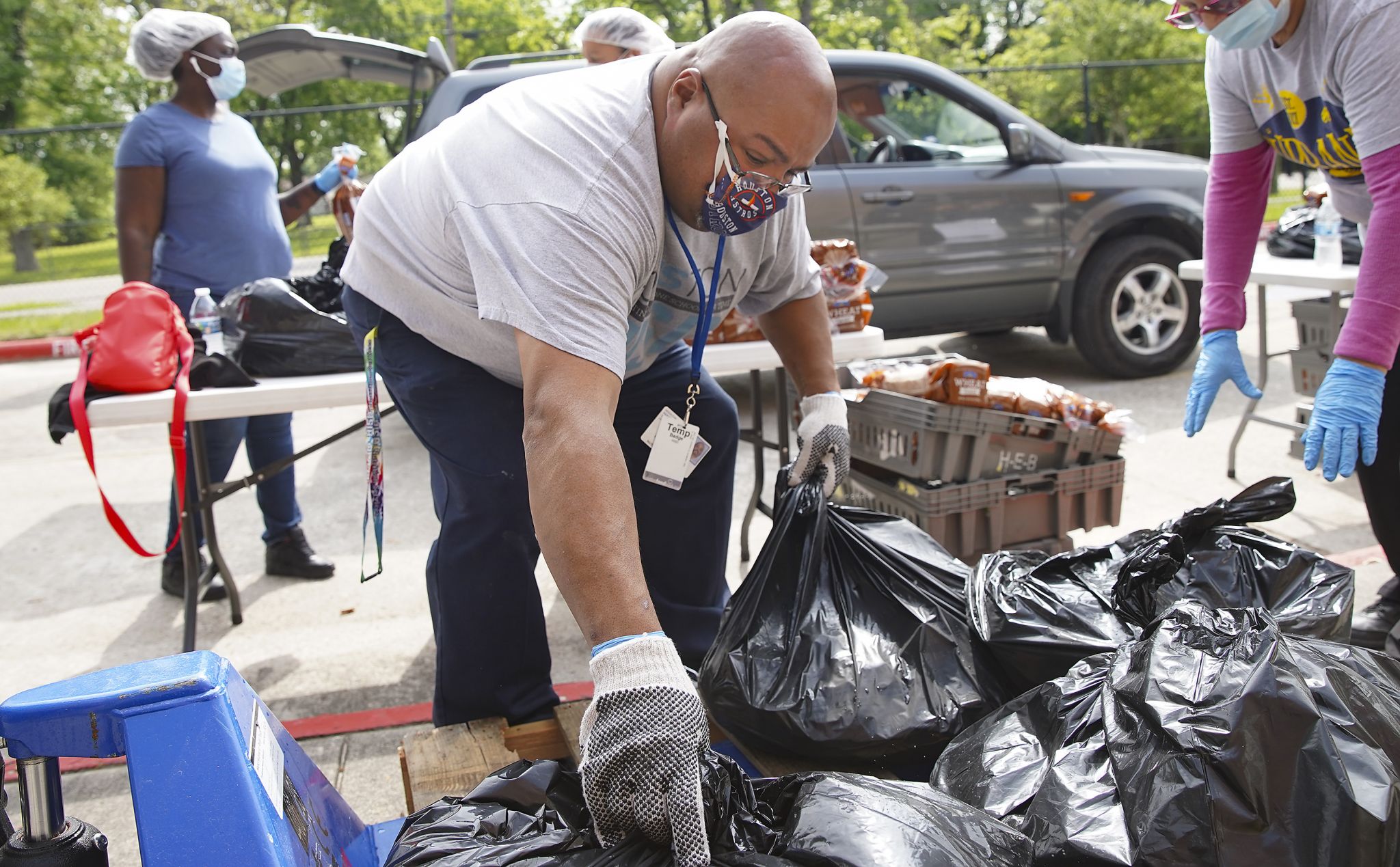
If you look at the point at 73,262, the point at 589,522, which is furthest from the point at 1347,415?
the point at 73,262

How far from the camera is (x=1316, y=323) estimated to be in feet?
13.8

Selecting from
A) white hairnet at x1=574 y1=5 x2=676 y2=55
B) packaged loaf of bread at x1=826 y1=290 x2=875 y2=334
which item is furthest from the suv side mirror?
packaged loaf of bread at x1=826 y1=290 x2=875 y2=334

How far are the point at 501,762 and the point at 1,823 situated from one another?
104cm

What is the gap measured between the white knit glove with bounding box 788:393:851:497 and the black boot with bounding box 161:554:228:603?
252cm

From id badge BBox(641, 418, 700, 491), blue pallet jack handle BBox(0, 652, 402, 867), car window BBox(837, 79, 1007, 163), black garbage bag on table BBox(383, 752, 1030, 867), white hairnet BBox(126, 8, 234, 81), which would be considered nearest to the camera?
blue pallet jack handle BBox(0, 652, 402, 867)

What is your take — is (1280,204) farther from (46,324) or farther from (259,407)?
(46,324)

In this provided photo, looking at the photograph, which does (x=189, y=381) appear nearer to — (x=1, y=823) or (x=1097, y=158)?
(x=1, y=823)

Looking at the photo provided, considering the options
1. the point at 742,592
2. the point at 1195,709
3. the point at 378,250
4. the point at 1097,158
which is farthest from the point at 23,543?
the point at 1097,158

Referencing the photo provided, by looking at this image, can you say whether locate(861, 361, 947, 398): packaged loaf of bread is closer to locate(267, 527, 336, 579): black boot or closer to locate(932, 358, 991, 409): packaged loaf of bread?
locate(932, 358, 991, 409): packaged loaf of bread

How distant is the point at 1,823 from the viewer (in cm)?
109

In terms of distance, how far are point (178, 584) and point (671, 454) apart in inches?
103

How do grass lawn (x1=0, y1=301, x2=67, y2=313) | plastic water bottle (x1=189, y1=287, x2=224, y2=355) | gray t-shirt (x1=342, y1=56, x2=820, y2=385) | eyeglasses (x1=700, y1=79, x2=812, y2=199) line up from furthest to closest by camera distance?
grass lawn (x1=0, y1=301, x2=67, y2=313) → plastic water bottle (x1=189, y1=287, x2=224, y2=355) → eyeglasses (x1=700, y1=79, x2=812, y2=199) → gray t-shirt (x1=342, y1=56, x2=820, y2=385)

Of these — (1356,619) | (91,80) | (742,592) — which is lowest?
(1356,619)

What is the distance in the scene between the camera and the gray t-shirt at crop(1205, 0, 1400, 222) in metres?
2.15
